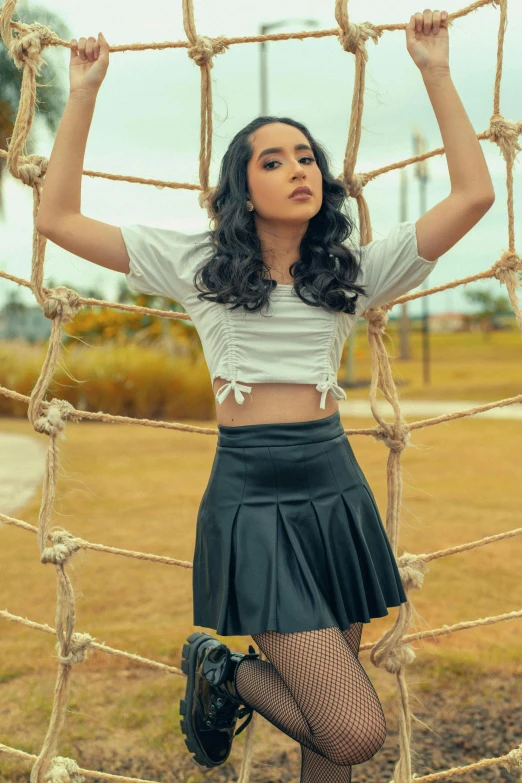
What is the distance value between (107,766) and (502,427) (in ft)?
24.7

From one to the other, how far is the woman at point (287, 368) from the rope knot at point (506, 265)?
0.28 meters

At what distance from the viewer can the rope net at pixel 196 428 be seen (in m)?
1.70

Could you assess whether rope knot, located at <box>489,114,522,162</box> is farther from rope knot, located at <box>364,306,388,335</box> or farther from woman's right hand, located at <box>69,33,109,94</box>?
woman's right hand, located at <box>69,33,109,94</box>

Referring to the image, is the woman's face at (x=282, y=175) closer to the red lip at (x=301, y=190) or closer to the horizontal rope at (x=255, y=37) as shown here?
the red lip at (x=301, y=190)

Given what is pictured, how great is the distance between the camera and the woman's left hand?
58.8 inches

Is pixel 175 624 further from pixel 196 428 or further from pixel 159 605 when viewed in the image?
pixel 196 428

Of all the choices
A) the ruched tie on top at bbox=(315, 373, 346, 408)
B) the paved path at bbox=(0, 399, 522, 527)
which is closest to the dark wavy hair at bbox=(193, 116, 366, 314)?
the ruched tie on top at bbox=(315, 373, 346, 408)

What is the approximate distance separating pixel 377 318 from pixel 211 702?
791 mm

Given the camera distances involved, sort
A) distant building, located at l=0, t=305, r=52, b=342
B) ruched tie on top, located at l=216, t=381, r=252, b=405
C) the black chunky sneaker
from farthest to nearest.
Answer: distant building, located at l=0, t=305, r=52, b=342 → the black chunky sneaker → ruched tie on top, located at l=216, t=381, r=252, b=405

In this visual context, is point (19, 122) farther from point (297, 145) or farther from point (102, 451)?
point (102, 451)

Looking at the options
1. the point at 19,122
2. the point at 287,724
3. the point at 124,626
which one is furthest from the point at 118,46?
the point at 124,626

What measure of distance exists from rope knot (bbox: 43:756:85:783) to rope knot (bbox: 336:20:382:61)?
148 cm

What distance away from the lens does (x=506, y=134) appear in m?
1.71

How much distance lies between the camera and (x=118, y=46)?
64.6 inches
